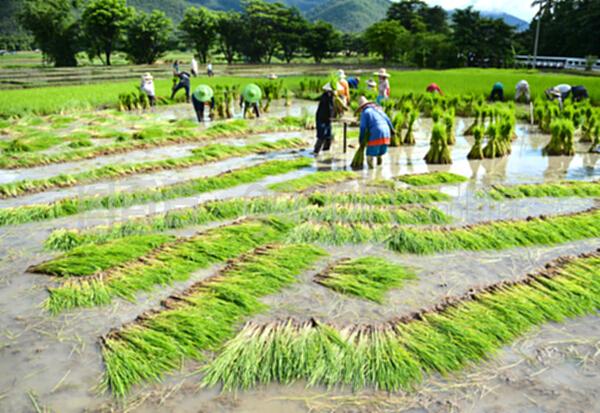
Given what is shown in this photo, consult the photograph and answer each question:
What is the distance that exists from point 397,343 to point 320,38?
45.4 m

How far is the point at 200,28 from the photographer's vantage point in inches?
1633

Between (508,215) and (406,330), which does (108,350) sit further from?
(508,215)

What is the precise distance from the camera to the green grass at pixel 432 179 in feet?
22.1

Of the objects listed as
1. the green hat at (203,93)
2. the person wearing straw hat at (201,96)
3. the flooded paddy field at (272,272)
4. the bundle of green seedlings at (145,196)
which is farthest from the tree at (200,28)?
the bundle of green seedlings at (145,196)

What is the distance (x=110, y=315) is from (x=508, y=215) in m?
4.36

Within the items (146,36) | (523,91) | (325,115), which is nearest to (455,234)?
(325,115)

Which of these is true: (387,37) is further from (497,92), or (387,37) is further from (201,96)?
(201,96)

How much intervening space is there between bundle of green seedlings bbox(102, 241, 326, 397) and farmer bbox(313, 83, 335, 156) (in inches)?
183

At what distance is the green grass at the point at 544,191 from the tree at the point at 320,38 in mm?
41418

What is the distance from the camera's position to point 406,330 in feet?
10.2

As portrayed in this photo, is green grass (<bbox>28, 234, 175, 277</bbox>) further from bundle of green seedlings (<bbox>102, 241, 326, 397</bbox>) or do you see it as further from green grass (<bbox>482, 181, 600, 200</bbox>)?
green grass (<bbox>482, 181, 600, 200</bbox>)

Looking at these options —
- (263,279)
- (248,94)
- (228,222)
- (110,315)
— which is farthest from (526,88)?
(110,315)

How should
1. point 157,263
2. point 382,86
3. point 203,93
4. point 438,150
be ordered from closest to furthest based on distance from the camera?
point 157,263, point 438,150, point 382,86, point 203,93

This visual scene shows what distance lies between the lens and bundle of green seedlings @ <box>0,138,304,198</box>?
22.0 feet
